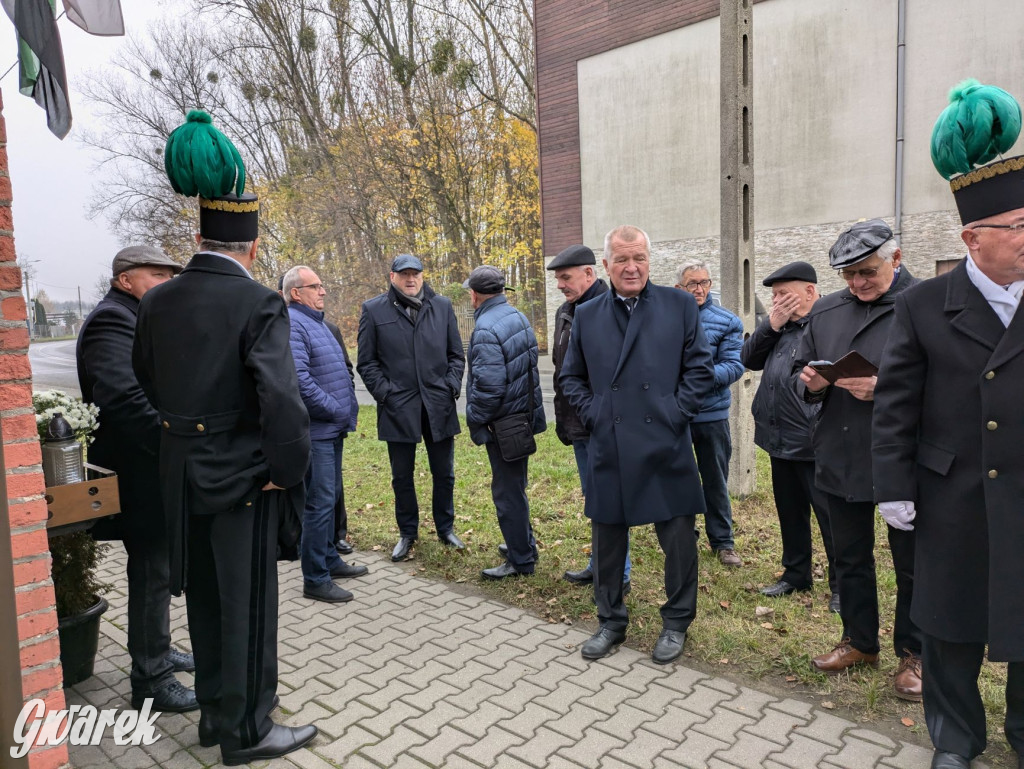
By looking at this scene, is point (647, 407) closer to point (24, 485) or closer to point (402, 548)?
point (402, 548)

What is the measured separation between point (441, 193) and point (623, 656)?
2252cm

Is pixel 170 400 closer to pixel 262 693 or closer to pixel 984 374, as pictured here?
pixel 262 693

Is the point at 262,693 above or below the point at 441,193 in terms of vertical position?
below

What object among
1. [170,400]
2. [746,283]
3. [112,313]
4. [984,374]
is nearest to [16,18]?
[112,313]

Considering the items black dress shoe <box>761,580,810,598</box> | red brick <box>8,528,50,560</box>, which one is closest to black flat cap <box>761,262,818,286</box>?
black dress shoe <box>761,580,810,598</box>

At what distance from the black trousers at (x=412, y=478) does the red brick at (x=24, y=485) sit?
3.25 meters

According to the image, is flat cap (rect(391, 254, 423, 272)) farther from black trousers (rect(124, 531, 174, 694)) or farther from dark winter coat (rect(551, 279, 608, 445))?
black trousers (rect(124, 531, 174, 694))

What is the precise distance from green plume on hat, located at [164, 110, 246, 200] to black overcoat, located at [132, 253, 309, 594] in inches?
12.1

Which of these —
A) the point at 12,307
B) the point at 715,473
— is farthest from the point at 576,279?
the point at 12,307

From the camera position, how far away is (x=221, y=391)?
122 inches

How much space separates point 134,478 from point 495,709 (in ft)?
6.98

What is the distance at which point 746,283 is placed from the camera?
7227 mm

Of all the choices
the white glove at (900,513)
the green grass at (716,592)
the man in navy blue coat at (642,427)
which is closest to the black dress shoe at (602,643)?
the man in navy blue coat at (642,427)

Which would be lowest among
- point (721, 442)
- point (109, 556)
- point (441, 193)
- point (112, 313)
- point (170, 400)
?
point (109, 556)
